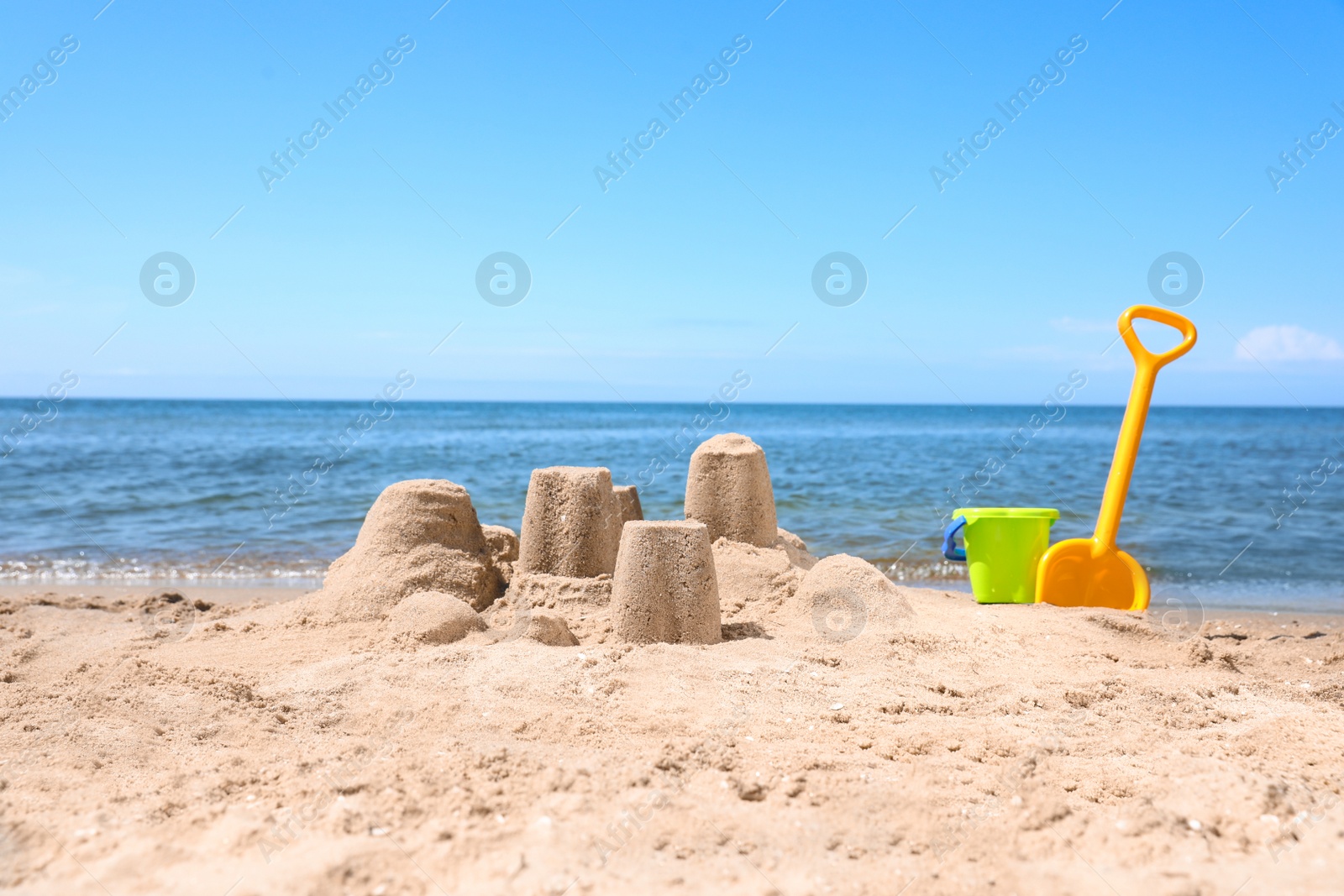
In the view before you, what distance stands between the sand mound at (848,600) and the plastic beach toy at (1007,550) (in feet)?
2.86

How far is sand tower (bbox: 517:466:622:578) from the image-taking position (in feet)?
14.7

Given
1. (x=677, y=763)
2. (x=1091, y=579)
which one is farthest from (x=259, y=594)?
(x=1091, y=579)

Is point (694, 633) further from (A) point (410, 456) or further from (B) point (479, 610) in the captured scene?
(A) point (410, 456)

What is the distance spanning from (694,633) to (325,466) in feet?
43.7

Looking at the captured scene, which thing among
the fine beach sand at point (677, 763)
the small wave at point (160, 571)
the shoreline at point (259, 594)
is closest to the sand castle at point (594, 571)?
the fine beach sand at point (677, 763)

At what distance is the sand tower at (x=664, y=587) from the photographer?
3.84 meters

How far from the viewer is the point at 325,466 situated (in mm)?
15539

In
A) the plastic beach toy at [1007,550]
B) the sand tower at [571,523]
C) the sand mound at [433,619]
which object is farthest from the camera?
the plastic beach toy at [1007,550]

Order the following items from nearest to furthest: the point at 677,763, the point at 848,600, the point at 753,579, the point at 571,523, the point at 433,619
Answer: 1. the point at 677,763
2. the point at 433,619
3. the point at 848,600
4. the point at 571,523
5. the point at 753,579

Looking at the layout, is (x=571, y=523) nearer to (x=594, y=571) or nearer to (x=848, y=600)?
(x=594, y=571)

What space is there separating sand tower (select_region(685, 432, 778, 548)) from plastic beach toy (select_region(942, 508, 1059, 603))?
1.10 meters

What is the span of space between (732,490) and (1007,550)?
1646 mm

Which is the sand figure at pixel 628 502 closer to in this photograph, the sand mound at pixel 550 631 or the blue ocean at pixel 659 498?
the sand mound at pixel 550 631

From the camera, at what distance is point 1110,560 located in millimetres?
4828
